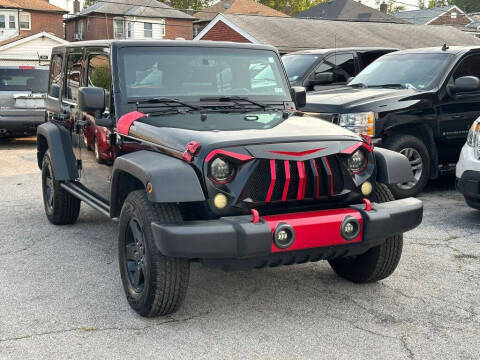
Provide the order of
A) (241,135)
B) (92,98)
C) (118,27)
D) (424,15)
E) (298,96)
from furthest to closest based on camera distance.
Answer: (424,15), (118,27), (298,96), (92,98), (241,135)

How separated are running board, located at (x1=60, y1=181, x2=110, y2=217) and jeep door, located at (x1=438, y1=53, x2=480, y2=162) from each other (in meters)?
4.71

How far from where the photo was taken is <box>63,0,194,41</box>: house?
54250 mm

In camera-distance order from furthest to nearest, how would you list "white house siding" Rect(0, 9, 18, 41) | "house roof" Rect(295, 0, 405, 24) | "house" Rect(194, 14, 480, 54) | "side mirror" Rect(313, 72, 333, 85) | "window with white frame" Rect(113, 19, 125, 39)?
"window with white frame" Rect(113, 19, 125, 39) → "white house siding" Rect(0, 9, 18, 41) → "house roof" Rect(295, 0, 405, 24) → "house" Rect(194, 14, 480, 54) → "side mirror" Rect(313, 72, 333, 85)

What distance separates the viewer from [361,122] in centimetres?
798

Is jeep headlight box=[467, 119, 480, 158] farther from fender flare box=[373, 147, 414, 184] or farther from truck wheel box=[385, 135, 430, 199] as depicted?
fender flare box=[373, 147, 414, 184]

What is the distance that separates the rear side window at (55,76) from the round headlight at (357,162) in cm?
378

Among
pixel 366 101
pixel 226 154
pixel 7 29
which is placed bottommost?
pixel 226 154

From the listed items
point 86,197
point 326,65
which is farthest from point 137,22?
point 86,197

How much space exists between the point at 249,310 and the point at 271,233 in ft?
3.00

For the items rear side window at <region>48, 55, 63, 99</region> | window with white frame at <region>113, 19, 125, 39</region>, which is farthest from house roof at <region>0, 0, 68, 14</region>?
rear side window at <region>48, 55, 63, 99</region>

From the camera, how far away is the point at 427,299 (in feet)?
15.7

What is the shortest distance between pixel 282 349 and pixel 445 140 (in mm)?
5382

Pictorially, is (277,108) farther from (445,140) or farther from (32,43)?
(32,43)

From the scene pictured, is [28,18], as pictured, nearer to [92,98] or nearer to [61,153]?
[61,153]
